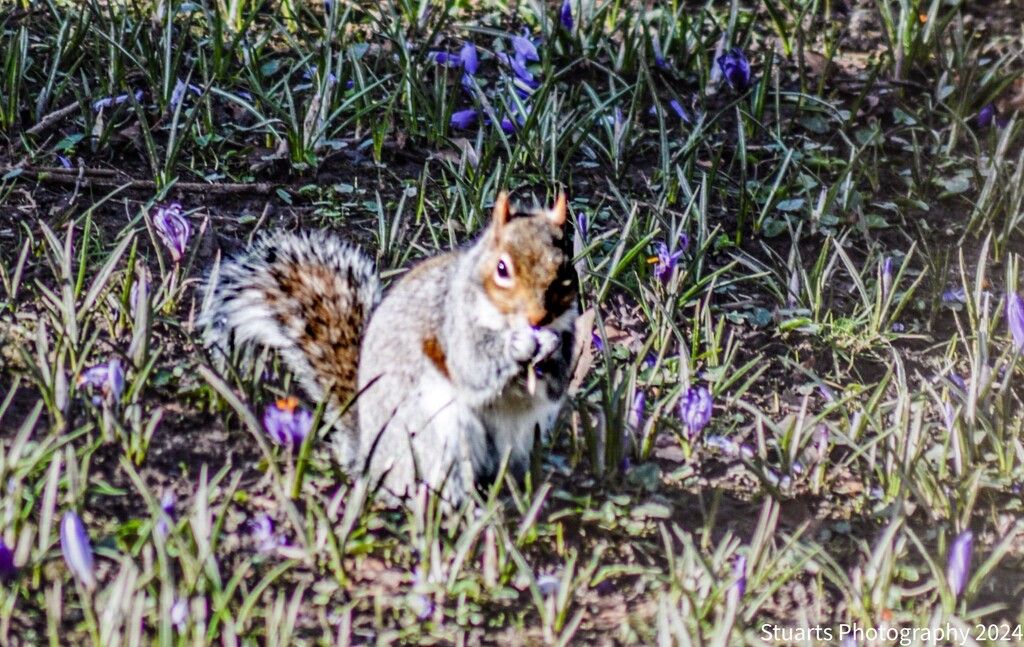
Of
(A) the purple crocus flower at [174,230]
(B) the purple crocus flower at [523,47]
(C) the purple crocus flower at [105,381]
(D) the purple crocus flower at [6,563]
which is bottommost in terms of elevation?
(D) the purple crocus flower at [6,563]

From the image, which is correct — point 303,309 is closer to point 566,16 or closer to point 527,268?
point 527,268

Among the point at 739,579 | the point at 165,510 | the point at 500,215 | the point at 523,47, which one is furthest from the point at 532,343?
the point at 523,47

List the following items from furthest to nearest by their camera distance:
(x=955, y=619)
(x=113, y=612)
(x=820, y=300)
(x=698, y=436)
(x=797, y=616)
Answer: (x=820, y=300) < (x=698, y=436) < (x=797, y=616) < (x=955, y=619) < (x=113, y=612)

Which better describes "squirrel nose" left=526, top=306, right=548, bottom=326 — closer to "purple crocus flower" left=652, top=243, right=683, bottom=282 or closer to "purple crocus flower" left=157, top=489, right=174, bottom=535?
"purple crocus flower" left=157, top=489, right=174, bottom=535

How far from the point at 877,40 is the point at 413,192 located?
257 cm

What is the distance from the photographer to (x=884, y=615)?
8.49 ft

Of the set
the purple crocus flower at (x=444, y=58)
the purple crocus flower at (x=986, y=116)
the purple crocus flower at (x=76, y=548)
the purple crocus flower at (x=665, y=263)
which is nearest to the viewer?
the purple crocus flower at (x=76, y=548)

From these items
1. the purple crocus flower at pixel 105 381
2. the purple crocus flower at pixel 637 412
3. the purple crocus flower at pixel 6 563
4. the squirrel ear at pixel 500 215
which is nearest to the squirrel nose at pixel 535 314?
the squirrel ear at pixel 500 215

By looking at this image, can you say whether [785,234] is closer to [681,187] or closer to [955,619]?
[681,187]

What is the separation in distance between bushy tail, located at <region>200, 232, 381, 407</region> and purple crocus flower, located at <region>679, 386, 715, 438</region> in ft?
2.83

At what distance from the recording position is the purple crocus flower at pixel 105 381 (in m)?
2.79

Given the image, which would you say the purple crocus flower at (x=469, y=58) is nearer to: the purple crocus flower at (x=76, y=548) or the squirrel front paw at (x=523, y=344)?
the squirrel front paw at (x=523, y=344)

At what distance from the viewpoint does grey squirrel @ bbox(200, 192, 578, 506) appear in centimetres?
264

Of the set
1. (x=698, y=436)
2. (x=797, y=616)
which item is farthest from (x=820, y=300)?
(x=797, y=616)
